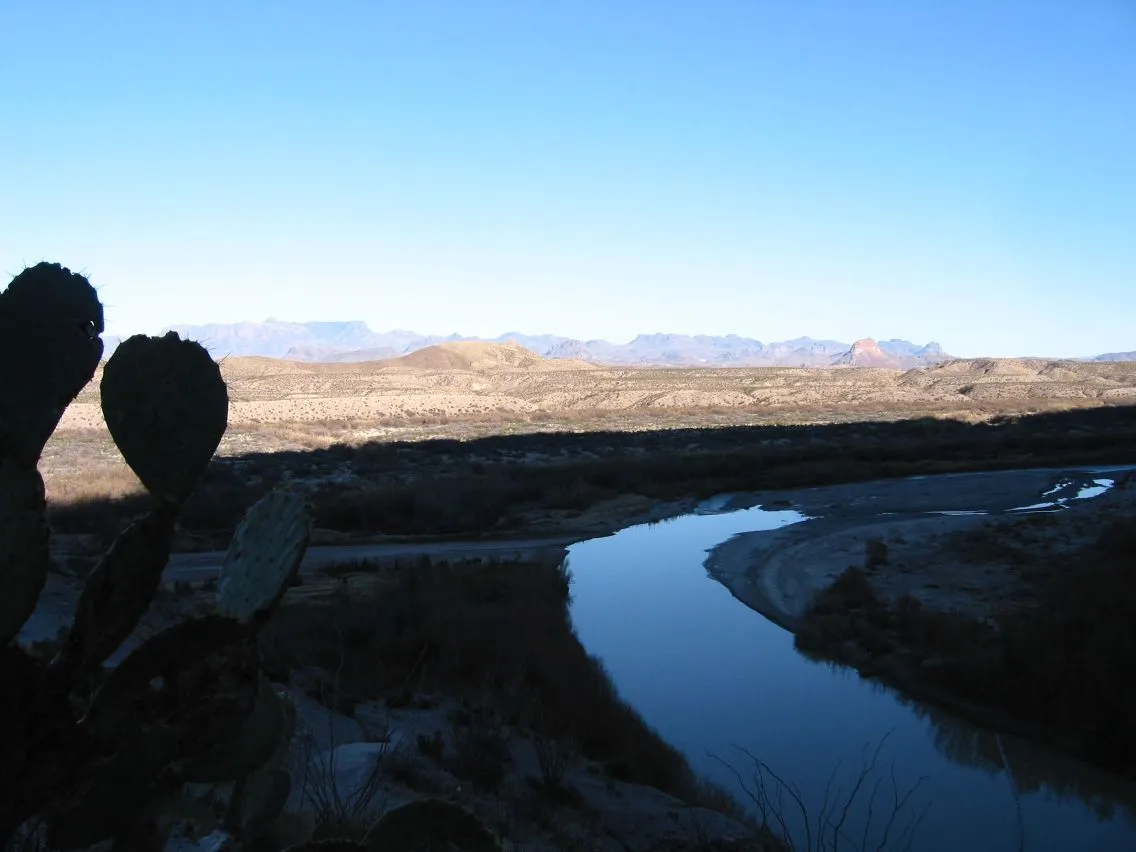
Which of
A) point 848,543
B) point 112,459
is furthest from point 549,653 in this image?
point 112,459

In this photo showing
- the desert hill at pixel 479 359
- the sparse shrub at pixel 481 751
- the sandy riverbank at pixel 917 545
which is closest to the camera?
the sparse shrub at pixel 481 751

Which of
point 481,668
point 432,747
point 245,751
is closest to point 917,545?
point 481,668

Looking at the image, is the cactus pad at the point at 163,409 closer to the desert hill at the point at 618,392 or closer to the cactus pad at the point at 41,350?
the cactus pad at the point at 41,350

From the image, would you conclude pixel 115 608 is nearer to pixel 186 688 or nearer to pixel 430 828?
pixel 186 688

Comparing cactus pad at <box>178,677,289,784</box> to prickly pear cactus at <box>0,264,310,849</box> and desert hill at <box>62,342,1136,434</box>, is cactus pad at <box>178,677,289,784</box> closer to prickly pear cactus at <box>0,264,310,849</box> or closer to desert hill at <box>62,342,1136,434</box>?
prickly pear cactus at <box>0,264,310,849</box>

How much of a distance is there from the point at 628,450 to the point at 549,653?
35169mm

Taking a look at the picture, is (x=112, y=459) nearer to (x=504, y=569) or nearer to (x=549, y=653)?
(x=504, y=569)

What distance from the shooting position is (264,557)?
326 centimetres

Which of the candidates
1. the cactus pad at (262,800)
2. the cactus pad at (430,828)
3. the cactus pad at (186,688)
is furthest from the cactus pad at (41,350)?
the cactus pad at (262,800)

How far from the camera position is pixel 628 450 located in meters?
47.5

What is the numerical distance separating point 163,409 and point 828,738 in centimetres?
1003

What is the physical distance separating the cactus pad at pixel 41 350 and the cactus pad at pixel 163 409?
0.12 metres

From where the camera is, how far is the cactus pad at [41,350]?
9.20 ft

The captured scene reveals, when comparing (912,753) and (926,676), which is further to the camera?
(926,676)
